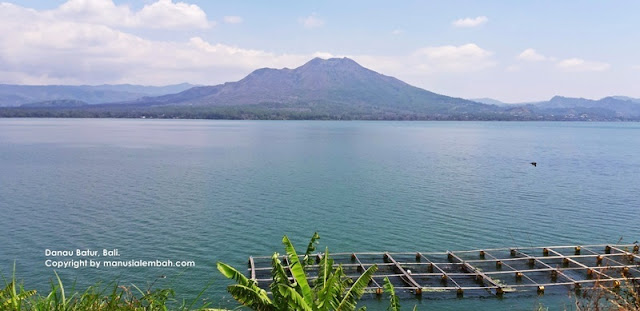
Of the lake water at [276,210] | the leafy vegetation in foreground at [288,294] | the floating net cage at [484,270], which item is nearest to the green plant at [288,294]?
the leafy vegetation in foreground at [288,294]

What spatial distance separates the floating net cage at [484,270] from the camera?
941 inches

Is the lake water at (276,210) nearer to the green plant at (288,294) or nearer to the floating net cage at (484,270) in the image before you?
the floating net cage at (484,270)

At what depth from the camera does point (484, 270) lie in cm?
2673

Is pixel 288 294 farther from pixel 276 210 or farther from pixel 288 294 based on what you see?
pixel 276 210

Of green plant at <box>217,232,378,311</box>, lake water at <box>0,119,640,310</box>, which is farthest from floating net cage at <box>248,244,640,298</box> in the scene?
green plant at <box>217,232,378,311</box>

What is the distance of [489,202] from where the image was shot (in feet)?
146

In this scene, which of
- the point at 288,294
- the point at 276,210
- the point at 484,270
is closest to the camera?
the point at 288,294

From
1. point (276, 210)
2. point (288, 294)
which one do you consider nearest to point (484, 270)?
point (276, 210)

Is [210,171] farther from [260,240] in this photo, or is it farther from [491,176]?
[491,176]

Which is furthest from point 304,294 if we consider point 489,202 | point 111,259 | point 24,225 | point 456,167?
point 456,167

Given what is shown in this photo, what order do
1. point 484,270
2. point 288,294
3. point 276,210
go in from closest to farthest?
point 288,294, point 484,270, point 276,210

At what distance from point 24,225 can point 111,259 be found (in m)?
11.2

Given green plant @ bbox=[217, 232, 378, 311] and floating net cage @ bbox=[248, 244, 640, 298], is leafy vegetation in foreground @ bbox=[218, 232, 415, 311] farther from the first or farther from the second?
floating net cage @ bbox=[248, 244, 640, 298]

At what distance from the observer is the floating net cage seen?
23906 millimetres
